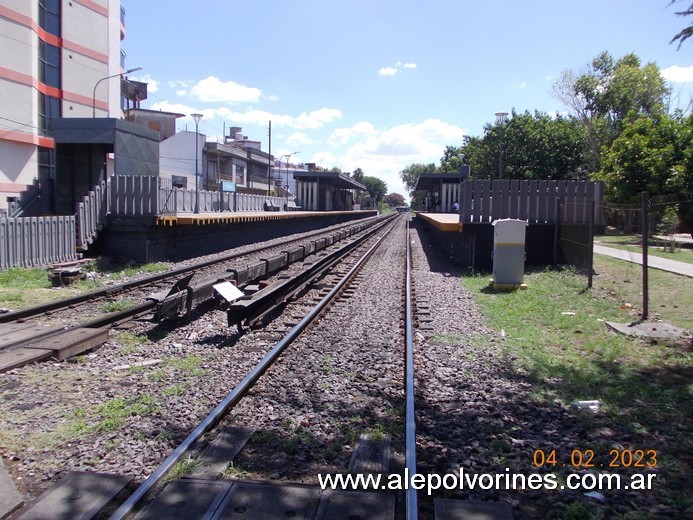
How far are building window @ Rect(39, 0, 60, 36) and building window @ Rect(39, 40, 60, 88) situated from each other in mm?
959

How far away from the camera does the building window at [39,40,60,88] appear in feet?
113

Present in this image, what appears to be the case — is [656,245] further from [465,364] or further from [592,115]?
[592,115]

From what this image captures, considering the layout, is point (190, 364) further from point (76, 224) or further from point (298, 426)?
point (76, 224)

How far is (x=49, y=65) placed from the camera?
3516 cm

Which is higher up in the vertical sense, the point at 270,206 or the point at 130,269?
the point at 270,206

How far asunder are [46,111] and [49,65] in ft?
9.55

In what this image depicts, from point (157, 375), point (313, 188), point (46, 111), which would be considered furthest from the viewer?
point (313, 188)

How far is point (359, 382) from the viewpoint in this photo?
5.96 metres

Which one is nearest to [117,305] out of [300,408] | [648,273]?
[300,408]

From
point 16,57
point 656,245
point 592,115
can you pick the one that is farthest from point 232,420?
point 592,115

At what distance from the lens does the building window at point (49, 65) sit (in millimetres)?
34438

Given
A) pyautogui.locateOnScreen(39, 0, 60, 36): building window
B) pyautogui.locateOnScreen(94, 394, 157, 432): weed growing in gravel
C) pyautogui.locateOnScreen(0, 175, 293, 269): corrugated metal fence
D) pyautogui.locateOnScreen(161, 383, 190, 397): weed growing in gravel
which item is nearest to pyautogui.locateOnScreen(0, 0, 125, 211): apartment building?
pyautogui.locateOnScreen(39, 0, 60, 36): building window

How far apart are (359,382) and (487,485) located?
228 centimetres

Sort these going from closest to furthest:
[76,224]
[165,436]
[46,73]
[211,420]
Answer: [165,436] < [211,420] < [76,224] < [46,73]
